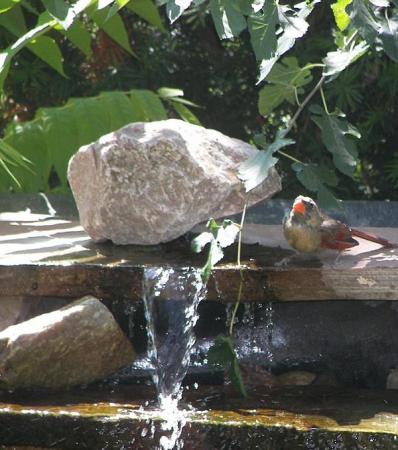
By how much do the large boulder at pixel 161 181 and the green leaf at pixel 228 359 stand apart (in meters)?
0.69

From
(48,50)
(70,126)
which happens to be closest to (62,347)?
(70,126)

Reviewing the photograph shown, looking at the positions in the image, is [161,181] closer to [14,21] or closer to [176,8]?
[176,8]

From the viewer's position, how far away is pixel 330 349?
4535mm

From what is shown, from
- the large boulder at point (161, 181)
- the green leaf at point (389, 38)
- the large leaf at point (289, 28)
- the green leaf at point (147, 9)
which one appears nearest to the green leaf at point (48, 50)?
the green leaf at point (147, 9)

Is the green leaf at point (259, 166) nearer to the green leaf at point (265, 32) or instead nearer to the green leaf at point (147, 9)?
the green leaf at point (265, 32)

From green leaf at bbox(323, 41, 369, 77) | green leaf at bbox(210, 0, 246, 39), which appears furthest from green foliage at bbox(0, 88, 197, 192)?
green leaf at bbox(210, 0, 246, 39)

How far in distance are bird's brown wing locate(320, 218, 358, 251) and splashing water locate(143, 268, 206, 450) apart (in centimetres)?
53

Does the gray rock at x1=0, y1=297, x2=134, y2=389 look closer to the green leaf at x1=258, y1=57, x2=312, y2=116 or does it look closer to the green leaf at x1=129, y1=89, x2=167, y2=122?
the green leaf at x1=258, y1=57, x2=312, y2=116

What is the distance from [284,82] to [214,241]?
2.68 ft

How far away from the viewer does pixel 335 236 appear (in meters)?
4.38

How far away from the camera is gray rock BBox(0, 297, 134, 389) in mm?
3990

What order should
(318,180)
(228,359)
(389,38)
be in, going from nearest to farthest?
(389,38) → (228,359) → (318,180)

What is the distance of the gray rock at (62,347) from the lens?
3.99 meters

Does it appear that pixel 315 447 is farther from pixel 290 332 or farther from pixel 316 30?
pixel 316 30
